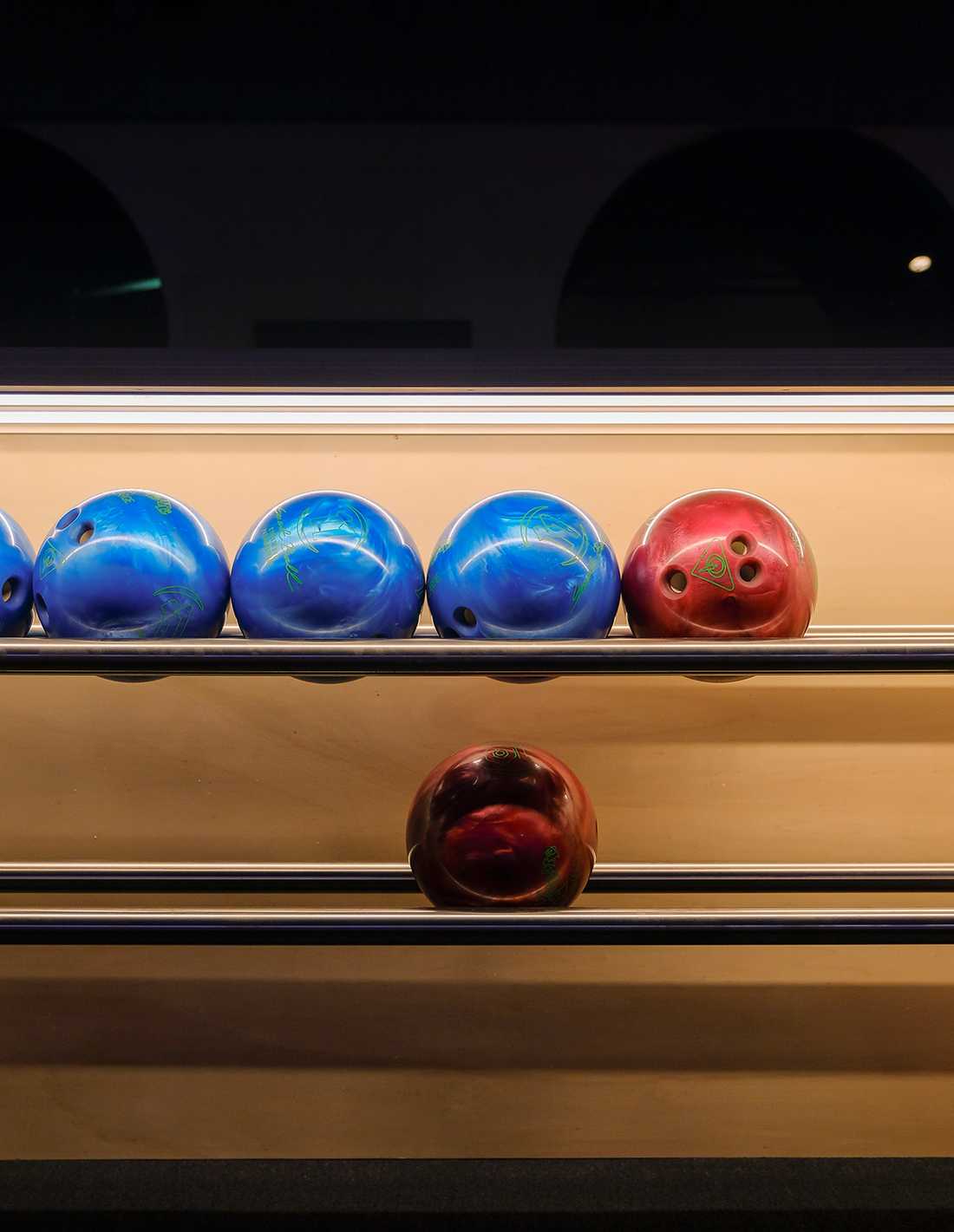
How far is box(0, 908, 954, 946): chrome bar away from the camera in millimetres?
925

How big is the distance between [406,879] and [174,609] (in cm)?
47


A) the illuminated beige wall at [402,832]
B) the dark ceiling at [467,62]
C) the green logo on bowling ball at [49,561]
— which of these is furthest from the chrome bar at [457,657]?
the dark ceiling at [467,62]

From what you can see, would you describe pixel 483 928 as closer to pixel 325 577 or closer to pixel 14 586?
pixel 325 577

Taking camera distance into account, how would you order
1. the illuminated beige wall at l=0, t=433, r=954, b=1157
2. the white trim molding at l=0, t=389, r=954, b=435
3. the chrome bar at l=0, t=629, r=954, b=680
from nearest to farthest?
the chrome bar at l=0, t=629, r=954, b=680 → the white trim molding at l=0, t=389, r=954, b=435 → the illuminated beige wall at l=0, t=433, r=954, b=1157

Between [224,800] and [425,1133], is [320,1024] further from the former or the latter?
[224,800]

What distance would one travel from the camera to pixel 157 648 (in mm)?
909

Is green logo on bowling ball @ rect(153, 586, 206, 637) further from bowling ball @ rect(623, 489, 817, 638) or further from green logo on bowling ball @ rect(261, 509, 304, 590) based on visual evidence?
bowling ball @ rect(623, 489, 817, 638)

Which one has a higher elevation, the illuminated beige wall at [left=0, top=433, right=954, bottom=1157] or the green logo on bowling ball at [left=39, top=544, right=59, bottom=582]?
the green logo on bowling ball at [left=39, top=544, right=59, bottom=582]

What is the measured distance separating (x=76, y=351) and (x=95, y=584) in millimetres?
345

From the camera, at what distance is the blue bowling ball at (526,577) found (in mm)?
991

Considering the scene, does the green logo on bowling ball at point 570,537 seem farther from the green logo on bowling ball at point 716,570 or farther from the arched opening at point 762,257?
A: the arched opening at point 762,257

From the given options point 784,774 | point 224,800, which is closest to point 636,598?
point 784,774

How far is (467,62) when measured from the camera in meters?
1.04

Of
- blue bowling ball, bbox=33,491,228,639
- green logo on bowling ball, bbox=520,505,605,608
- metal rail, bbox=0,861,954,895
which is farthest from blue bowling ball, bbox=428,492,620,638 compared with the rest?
metal rail, bbox=0,861,954,895
